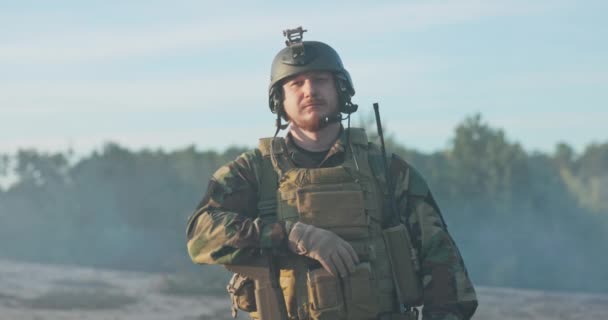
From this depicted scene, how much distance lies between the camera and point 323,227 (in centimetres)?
439

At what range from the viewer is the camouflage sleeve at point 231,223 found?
170 inches

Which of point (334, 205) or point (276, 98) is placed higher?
point (276, 98)

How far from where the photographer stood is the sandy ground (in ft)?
39.5

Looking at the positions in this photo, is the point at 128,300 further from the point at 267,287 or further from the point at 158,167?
the point at 158,167

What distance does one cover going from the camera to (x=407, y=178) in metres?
4.54

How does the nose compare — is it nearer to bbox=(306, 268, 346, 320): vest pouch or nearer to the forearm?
the forearm

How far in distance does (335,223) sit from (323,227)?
0.19 feet

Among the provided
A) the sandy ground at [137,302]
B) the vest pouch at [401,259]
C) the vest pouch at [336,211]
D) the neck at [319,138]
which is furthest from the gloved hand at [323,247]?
the sandy ground at [137,302]

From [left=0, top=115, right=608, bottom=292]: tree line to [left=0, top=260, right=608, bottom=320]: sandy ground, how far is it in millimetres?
10100

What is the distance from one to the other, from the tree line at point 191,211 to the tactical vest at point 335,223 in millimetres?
20870

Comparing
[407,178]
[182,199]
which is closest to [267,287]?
[407,178]

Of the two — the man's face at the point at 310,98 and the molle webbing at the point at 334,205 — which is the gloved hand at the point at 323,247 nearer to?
the molle webbing at the point at 334,205

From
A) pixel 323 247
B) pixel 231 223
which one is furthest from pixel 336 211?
pixel 231 223

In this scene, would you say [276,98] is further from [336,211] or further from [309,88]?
[336,211]
